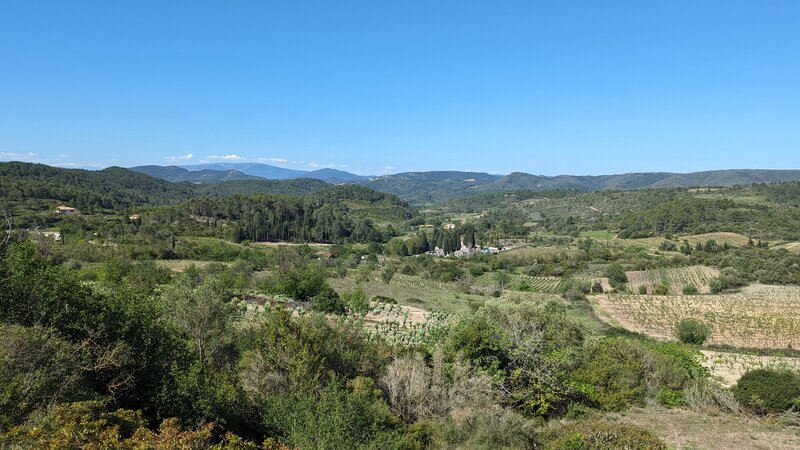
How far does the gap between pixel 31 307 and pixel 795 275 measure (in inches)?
4061

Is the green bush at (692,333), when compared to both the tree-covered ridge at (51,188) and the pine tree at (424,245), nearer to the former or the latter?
the pine tree at (424,245)

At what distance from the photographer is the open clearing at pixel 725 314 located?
45.5 metres

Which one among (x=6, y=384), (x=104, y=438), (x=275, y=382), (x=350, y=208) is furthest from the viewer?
(x=350, y=208)

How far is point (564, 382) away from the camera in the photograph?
57.7 ft

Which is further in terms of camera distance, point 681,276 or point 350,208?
point 350,208

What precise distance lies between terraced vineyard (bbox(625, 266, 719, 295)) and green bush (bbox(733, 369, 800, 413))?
5903 centimetres

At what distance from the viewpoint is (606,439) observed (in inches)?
458

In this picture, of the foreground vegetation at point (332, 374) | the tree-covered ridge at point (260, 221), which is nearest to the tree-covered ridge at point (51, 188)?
the tree-covered ridge at point (260, 221)

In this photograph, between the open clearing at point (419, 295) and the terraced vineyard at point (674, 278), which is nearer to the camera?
the open clearing at point (419, 295)

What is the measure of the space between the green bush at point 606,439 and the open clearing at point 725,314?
38622mm

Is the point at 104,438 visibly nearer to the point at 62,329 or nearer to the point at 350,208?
the point at 62,329

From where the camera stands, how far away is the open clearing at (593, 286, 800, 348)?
45.5m

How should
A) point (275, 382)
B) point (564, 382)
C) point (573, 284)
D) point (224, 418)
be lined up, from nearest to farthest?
1. point (224, 418)
2. point (275, 382)
3. point (564, 382)
4. point (573, 284)

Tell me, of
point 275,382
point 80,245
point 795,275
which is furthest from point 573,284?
point 80,245
